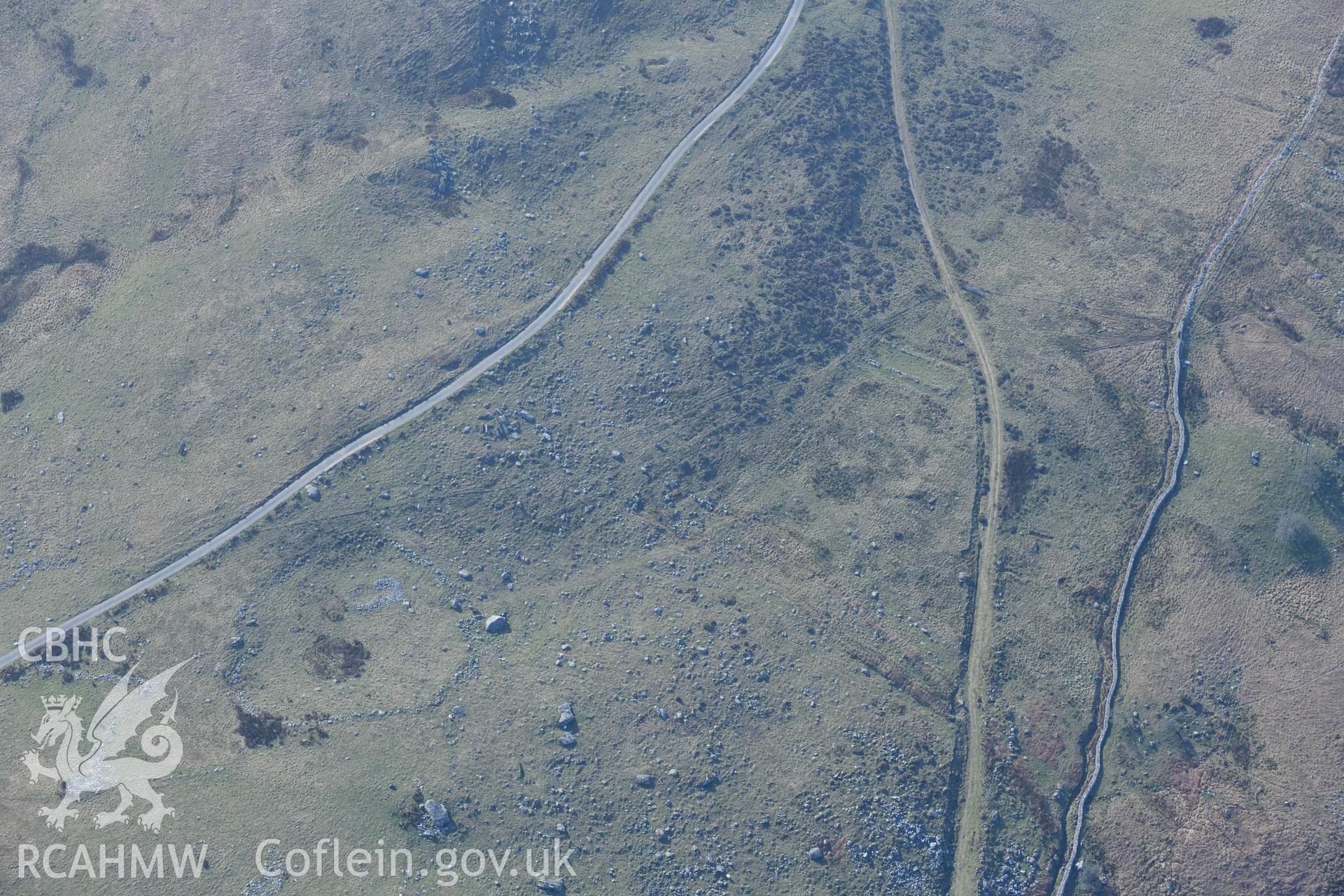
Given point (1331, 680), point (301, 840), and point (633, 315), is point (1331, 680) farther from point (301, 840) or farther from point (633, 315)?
point (301, 840)

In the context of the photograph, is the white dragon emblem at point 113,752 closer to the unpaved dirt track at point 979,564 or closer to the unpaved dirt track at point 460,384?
the unpaved dirt track at point 460,384

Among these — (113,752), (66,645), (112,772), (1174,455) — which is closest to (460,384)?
(66,645)

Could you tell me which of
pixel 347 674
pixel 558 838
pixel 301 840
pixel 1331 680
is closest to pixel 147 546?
pixel 347 674

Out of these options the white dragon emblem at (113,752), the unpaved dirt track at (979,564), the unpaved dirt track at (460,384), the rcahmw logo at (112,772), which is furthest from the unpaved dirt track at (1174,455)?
the white dragon emblem at (113,752)

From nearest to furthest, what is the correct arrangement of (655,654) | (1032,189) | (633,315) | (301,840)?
(301,840), (655,654), (633,315), (1032,189)

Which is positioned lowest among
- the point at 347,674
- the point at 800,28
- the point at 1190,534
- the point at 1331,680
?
the point at 1331,680

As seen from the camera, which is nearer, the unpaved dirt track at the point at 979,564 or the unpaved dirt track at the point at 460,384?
the unpaved dirt track at the point at 979,564

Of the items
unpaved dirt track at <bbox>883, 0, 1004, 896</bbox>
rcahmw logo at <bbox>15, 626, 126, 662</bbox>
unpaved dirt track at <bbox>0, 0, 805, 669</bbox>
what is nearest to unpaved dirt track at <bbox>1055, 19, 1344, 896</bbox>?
unpaved dirt track at <bbox>883, 0, 1004, 896</bbox>

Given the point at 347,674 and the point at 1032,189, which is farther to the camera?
the point at 1032,189
